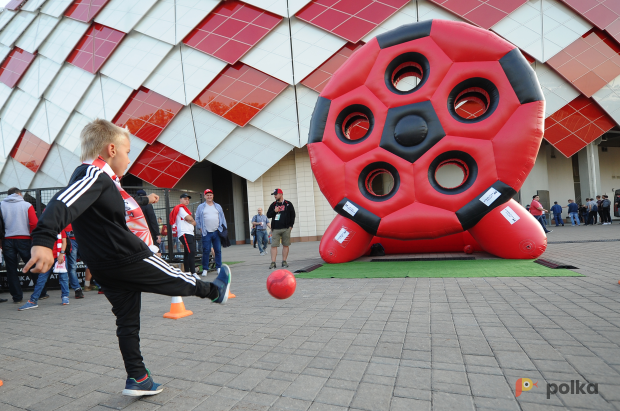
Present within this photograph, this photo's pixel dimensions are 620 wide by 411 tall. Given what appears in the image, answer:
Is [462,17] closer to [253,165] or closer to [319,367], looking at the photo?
[253,165]

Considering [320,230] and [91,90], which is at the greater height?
[91,90]

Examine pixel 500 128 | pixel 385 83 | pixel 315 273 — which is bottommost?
pixel 315 273

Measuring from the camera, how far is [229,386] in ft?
7.95

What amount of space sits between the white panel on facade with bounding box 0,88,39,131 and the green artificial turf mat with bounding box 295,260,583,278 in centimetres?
2868

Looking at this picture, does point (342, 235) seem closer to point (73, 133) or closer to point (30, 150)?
point (73, 133)

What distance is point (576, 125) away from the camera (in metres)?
20.8

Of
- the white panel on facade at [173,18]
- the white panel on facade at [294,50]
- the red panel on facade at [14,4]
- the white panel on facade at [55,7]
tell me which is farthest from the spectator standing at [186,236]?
the red panel on facade at [14,4]

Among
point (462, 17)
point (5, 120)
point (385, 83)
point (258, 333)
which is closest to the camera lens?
point (258, 333)

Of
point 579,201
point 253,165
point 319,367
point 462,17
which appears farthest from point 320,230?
point 319,367

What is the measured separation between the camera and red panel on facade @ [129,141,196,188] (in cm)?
2297

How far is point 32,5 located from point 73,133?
11.7 m

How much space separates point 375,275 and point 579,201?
81.6 ft

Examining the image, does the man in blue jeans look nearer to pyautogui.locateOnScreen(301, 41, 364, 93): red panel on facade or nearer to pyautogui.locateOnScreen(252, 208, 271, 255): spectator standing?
pyautogui.locateOnScreen(252, 208, 271, 255): spectator standing

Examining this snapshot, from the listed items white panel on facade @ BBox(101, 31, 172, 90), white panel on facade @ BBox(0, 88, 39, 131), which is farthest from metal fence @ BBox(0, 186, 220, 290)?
white panel on facade @ BBox(0, 88, 39, 131)
